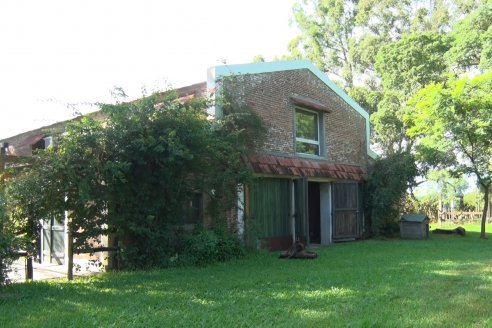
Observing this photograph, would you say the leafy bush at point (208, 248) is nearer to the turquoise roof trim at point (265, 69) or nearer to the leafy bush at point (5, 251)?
the leafy bush at point (5, 251)

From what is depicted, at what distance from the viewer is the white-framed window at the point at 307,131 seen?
15552mm

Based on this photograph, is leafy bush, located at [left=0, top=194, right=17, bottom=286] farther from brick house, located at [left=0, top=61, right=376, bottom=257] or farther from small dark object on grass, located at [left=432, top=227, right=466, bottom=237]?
small dark object on grass, located at [left=432, top=227, right=466, bottom=237]

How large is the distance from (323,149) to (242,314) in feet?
36.7

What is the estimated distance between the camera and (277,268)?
979 centimetres

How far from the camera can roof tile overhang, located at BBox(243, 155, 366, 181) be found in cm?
1305

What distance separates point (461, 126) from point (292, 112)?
6173 mm

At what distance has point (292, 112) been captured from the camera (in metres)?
15.0

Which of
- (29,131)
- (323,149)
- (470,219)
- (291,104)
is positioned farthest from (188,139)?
(470,219)

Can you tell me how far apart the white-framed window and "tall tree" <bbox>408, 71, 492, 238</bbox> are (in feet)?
14.1

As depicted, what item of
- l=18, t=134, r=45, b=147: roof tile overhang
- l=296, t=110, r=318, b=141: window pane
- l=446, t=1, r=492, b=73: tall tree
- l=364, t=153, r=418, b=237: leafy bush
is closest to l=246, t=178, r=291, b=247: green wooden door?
l=296, t=110, r=318, b=141: window pane

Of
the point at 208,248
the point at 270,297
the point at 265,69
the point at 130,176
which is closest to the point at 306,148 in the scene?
the point at 265,69

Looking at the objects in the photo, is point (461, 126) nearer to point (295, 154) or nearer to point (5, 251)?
point (295, 154)

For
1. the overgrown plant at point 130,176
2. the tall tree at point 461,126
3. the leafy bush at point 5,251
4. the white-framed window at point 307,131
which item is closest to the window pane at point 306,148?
the white-framed window at point 307,131

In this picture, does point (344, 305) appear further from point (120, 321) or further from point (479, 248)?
point (479, 248)
